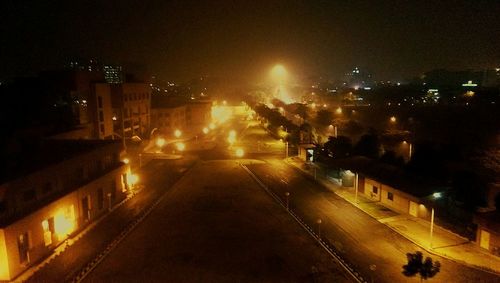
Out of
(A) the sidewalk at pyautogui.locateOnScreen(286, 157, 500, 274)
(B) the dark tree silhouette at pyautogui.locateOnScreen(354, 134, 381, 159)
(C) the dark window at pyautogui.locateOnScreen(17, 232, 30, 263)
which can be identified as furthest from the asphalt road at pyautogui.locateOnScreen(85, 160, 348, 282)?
(B) the dark tree silhouette at pyautogui.locateOnScreen(354, 134, 381, 159)

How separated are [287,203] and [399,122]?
52263 mm

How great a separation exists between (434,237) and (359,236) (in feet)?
13.5

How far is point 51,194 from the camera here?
73.4 feet

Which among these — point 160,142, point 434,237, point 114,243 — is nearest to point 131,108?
point 160,142

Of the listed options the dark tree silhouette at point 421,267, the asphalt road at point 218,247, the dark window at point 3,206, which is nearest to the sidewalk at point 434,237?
the dark tree silhouette at point 421,267

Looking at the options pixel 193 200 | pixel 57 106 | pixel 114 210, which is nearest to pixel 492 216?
pixel 193 200

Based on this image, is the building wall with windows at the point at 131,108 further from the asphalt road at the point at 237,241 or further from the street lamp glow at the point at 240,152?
the asphalt road at the point at 237,241

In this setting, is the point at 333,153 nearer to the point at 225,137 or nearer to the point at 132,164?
the point at 132,164

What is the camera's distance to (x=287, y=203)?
2789 cm

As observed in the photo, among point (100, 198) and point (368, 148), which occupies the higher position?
point (368, 148)

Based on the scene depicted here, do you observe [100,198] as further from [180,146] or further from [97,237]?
[180,146]

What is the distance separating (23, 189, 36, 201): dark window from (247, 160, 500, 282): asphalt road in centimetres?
1640

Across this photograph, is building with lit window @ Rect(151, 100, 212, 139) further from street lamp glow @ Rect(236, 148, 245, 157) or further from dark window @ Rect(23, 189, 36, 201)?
dark window @ Rect(23, 189, 36, 201)

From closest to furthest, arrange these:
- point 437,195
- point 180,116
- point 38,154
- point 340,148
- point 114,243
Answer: point 114,243 < point 437,195 < point 38,154 < point 340,148 < point 180,116
